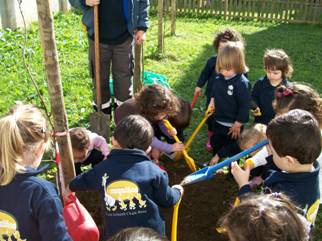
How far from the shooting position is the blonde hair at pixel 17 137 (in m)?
1.83

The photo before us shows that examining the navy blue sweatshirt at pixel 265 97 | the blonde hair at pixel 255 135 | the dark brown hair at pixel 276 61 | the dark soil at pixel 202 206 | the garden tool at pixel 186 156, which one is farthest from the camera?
the navy blue sweatshirt at pixel 265 97

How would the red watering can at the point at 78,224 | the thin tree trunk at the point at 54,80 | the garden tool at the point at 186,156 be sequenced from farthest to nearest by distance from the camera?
the garden tool at the point at 186,156 < the red watering can at the point at 78,224 < the thin tree trunk at the point at 54,80

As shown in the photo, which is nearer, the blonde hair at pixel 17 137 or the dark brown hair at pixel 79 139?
the blonde hair at pixel 17 137

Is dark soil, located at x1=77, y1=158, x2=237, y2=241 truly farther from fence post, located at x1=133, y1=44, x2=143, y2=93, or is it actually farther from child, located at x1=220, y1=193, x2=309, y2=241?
child, located at x1=220, y1=193, x2=309, y2=241

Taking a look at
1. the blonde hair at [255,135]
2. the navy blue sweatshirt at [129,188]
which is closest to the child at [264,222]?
the navy blue sweatshirt at [129,188]

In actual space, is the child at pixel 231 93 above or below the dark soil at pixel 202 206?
above

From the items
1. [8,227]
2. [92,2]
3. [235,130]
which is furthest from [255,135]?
[8,227]

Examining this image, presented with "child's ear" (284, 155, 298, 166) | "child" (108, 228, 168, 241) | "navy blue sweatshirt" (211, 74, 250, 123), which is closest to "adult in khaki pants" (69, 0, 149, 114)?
"navy blue sweatshirt" (211, 74, 250, 123)

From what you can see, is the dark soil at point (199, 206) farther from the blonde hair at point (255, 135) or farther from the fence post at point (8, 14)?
the fence post at point (8, 14)

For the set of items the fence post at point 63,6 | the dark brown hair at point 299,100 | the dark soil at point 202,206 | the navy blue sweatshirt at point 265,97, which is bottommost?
the dark soil at point 202,206

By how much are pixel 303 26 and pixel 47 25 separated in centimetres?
900

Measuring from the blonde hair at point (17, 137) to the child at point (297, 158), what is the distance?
1.18m

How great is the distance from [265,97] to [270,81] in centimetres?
15

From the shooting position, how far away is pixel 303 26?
1019 cm
